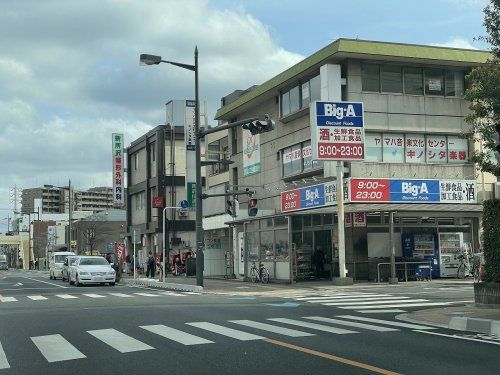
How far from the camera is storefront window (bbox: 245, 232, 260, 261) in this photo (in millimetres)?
31828

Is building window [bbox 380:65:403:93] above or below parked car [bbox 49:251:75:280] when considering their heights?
above

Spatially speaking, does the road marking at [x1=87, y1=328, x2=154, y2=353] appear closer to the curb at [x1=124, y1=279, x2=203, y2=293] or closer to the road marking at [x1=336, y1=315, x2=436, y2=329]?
the road marking at [x1=336, y1=315, x2=436, y2=329]

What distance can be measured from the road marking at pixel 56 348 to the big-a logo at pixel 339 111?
1757 centimetres

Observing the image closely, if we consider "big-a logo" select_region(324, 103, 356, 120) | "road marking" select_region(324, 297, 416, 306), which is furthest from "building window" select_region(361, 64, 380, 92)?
"road marking" select_region(324, 297, 416, 306)

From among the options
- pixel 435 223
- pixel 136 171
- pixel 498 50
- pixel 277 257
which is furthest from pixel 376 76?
pixel 136 171

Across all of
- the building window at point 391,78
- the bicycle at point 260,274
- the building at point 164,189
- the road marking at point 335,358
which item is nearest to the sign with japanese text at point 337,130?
the building window at point 391,78

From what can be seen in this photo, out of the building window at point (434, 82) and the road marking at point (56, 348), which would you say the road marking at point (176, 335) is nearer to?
the road marking at point (56, 348)

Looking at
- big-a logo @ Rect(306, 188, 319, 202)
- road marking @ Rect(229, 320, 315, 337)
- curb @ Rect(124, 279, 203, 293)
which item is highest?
big-a logo @ Rect(306, 188, 319, 202)

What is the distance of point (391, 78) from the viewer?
97.2ft

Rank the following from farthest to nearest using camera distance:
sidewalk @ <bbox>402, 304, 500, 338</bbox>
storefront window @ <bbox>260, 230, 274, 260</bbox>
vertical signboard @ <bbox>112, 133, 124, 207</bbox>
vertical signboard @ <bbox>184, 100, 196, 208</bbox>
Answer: vertical signboard @ <bbox>112, 133, 124, 207</bbox> → vertical signboard @ <bbox>184, 100, 196, 208</bbox> → storefront window @ <bbox>260, 230, 274, 260</bbox> → sidewalk @ <bbox>402, 304, 500, 338</bbox>

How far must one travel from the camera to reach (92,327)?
12.3 metres

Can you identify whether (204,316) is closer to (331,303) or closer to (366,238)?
(331,303)

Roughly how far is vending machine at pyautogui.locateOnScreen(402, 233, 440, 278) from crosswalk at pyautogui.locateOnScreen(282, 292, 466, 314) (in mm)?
7596

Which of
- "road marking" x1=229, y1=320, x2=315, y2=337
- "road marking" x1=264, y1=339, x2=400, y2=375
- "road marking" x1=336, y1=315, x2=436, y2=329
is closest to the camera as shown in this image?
"road marking" x1=264, y1=339, x2=400, y2=375
